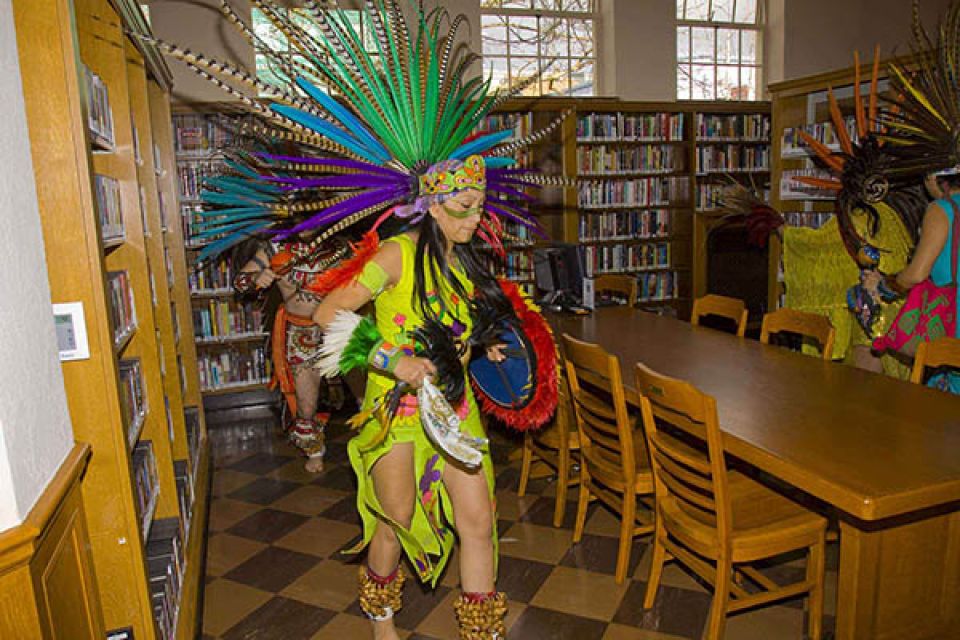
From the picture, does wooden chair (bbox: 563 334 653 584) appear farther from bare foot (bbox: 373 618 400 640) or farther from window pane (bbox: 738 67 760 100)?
window pane (bbox: 738 67 760 100)

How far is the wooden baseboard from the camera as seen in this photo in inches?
44.4

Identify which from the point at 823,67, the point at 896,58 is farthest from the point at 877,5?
the point at 896,58

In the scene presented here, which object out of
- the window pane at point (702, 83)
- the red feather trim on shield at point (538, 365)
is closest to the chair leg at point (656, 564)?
the red feather trim on shield at point (538, 365)

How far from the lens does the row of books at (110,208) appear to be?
7.16 ft

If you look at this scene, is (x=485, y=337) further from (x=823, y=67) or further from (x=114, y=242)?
(x=823, y=67)

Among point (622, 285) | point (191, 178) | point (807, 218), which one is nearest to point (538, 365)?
point (622, 285)

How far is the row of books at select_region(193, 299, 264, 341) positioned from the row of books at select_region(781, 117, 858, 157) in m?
4.08

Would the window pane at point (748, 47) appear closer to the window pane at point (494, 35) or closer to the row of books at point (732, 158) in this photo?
the row of books at point (732, 158)

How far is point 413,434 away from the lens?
2029 mm

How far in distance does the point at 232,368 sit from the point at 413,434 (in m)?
3.77

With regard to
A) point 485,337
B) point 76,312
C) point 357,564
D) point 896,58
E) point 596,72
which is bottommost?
point 357,564

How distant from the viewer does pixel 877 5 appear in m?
7.87

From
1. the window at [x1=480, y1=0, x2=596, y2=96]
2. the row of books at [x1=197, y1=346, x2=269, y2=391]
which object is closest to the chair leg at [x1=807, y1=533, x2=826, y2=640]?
the row of books at [x1=197, y1=346, x2=269, y2=391]

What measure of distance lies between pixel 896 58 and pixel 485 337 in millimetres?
3219
